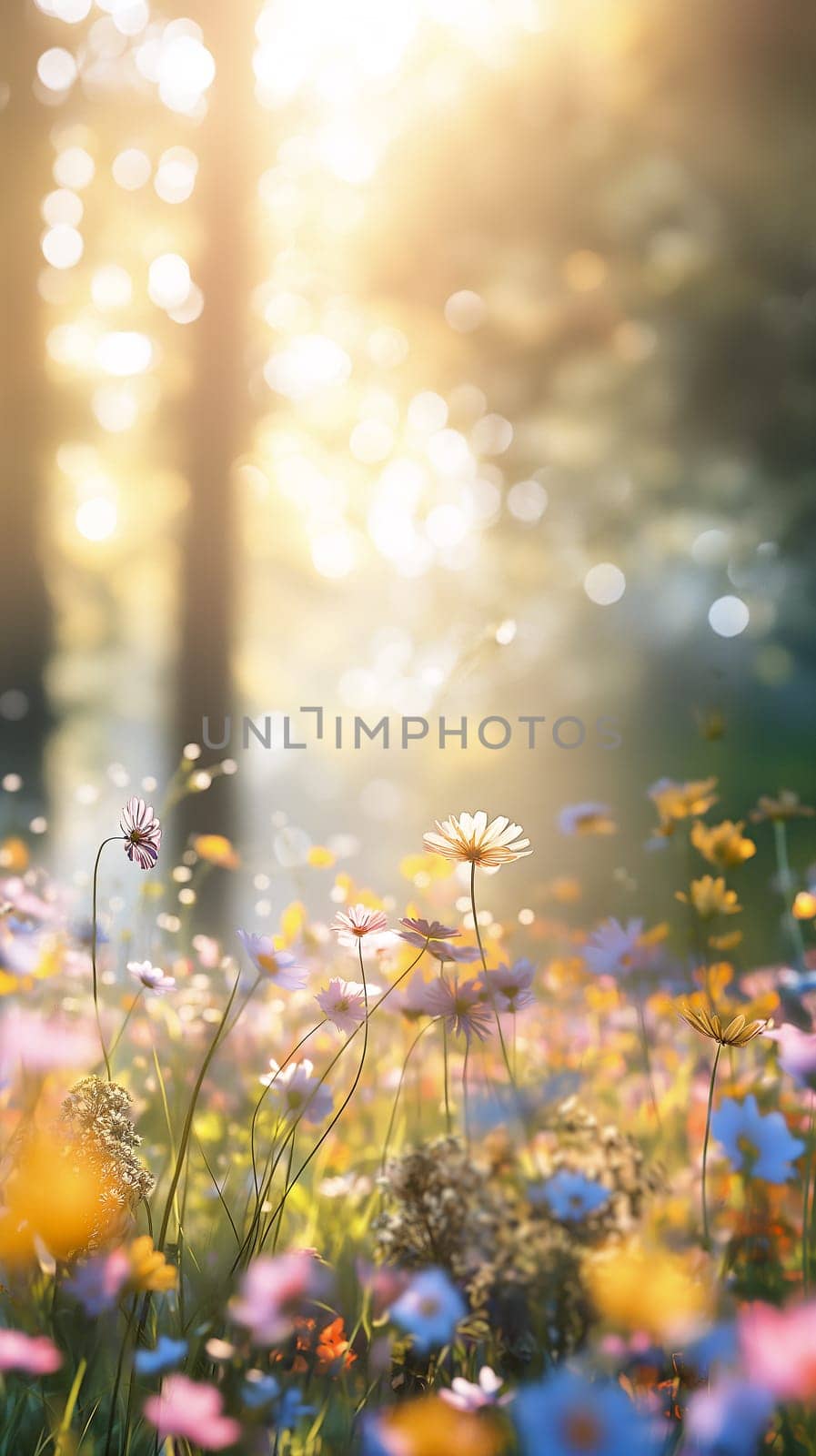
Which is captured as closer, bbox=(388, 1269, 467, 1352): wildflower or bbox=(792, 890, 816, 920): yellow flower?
bbox=(388, 1269, 467, 1352): wildflower

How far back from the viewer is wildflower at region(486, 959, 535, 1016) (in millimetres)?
1282

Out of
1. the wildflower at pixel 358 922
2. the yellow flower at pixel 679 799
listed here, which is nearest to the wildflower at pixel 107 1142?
the wildflower at pixel 358 922

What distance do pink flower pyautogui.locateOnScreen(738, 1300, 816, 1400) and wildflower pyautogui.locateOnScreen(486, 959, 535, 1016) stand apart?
453 millimetres

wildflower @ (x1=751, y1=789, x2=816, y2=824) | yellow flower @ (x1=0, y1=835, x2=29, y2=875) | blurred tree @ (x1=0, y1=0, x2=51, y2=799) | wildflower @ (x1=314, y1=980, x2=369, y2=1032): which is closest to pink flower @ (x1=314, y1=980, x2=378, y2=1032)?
wildflower @ (x1=314, y1=980, x2=369, y2=1032)

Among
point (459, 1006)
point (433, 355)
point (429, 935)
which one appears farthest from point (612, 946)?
point (433, 355)

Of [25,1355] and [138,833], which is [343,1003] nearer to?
[138,833]

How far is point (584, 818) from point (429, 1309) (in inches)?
43.3

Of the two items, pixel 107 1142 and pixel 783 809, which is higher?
pixel 783 809

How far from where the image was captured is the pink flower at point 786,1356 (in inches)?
32.0

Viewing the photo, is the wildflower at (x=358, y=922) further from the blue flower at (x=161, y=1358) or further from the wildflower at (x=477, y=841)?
the blue flower at (x=161, y=1358)

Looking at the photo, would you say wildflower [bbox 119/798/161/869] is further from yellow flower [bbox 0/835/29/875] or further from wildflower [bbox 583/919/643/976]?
yellow flower [bbox 0/835/29/875]

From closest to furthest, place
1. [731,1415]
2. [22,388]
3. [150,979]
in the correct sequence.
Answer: [731,1415] < [150,979] < [22,388]

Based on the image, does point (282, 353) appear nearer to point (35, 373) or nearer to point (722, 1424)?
point (35, 373)

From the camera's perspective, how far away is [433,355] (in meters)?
6.78
